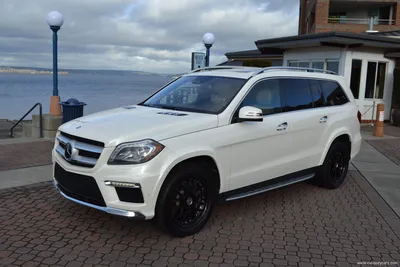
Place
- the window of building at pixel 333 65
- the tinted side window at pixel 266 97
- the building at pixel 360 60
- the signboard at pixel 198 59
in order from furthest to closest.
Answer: the window of building at pixel 333 65 → the building at pixel 360 60 → the signboard at pixel 198 59 → the tinted side window at pixel 266 97

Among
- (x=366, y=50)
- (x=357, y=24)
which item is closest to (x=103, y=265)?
(x=366, y=50)

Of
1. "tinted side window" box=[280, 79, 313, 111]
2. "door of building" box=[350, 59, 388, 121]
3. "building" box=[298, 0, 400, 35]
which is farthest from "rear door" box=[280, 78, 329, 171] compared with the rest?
"building" box=[298, 0, 400, 35]

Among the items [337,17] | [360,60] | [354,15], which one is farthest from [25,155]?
[354,15]

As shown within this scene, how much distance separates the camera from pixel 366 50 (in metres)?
15.0

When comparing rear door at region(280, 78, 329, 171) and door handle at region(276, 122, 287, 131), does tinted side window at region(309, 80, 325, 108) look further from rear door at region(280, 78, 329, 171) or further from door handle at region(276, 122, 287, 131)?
door handle at region(276, 122, 287, 131)

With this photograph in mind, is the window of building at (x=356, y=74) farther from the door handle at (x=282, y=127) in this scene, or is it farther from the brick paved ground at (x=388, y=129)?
the door handle at (x=282, y=127)

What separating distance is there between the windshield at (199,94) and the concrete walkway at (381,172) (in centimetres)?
283

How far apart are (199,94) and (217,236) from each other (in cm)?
179

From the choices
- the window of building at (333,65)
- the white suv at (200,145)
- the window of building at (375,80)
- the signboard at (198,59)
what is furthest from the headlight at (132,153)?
the window of building at (375,80)

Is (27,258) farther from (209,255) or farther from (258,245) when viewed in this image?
(258,245)

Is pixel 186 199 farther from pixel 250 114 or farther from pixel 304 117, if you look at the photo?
pixel 304 117

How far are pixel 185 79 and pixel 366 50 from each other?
11.2 metres

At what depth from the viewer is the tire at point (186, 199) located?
418 cm

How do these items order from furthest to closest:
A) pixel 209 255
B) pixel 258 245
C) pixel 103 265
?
pixel 258 245
pixel 209 255
pixel 103 265
